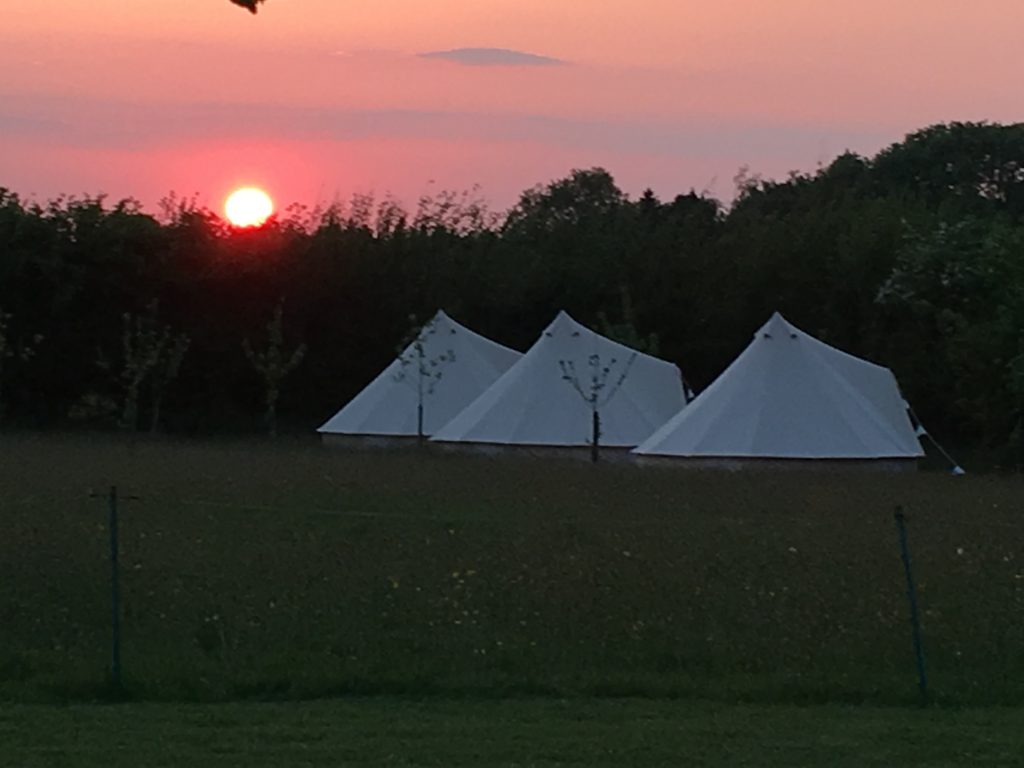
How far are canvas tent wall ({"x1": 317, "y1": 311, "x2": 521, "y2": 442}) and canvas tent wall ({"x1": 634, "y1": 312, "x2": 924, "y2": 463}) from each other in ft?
19.5

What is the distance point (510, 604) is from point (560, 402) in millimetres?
17543

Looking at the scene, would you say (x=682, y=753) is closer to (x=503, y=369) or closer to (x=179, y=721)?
(x=179, y=721)

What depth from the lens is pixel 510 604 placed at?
9.94 meters

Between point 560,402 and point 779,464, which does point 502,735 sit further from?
point 560,402

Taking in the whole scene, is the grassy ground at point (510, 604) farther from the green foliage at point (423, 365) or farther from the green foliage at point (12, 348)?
the green foliage at point (12, 348)

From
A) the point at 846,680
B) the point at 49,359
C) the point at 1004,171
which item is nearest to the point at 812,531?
the point at 846,680

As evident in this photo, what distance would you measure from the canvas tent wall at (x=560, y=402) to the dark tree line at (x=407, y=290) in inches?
219

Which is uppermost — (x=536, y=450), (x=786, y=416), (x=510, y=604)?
(x=786, y=416)

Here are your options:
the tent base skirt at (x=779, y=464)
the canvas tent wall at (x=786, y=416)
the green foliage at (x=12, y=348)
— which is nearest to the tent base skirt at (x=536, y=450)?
the canvas tent wall at (x=786, y=416)

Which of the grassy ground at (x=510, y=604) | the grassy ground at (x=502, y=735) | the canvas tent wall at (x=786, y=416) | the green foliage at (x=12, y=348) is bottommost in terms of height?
the grassy ground at (x=502, y=735)

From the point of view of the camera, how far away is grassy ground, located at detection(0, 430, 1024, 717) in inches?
337

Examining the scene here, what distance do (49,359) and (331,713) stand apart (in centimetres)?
2624

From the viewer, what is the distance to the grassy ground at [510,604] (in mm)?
8570

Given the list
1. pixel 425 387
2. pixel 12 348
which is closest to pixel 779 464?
pixel 425 387
